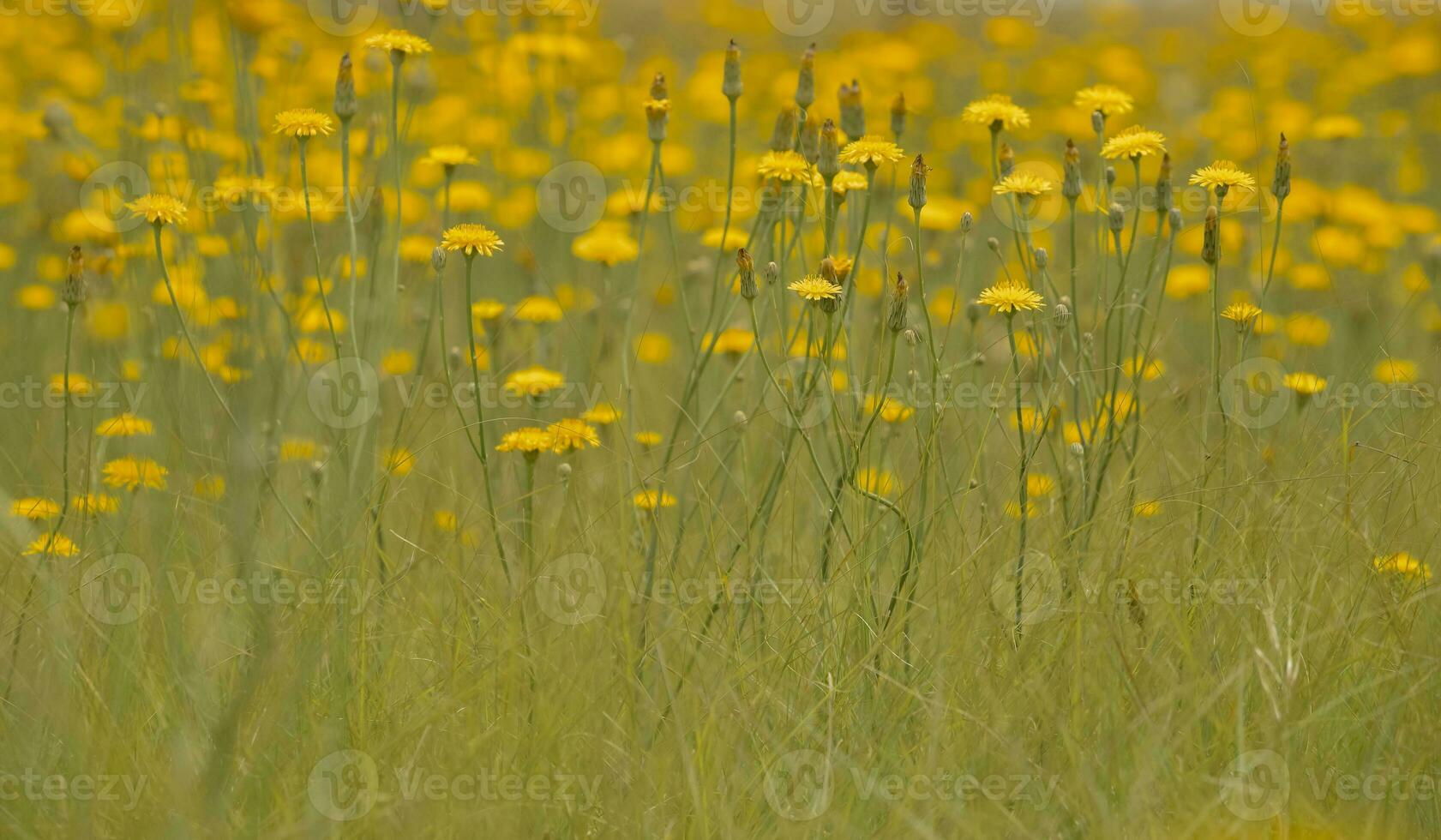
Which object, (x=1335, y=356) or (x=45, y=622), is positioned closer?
(x=45, y=622)

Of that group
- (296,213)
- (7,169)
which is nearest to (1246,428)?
(296,213)

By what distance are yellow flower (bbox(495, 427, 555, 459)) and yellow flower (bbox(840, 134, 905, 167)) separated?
0.70m

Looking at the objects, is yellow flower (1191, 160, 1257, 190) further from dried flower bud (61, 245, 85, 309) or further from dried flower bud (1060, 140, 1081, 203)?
dried flower bud (61, 245, 85, 309)

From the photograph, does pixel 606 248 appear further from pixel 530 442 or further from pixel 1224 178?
pixel 1224 178

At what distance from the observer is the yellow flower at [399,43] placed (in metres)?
2.40

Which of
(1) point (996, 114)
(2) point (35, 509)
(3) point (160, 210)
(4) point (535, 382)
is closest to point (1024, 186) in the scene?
(1) point (996, 114)

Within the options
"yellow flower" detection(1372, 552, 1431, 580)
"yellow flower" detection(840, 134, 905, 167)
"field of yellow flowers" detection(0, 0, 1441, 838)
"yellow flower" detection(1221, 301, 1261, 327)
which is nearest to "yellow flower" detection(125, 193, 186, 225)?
"field of yellow flowers" detection(0, 0, 1441, 838)

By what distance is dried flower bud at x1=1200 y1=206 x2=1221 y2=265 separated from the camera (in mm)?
2305

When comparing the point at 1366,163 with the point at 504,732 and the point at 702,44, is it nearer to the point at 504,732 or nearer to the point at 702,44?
the point at 702,44

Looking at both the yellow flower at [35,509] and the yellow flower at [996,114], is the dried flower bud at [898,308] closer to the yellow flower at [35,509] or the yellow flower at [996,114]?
the yellow flower at [996,114]

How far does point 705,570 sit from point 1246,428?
3.38 ft

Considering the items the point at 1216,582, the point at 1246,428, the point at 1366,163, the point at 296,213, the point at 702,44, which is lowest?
the point at 1216,582

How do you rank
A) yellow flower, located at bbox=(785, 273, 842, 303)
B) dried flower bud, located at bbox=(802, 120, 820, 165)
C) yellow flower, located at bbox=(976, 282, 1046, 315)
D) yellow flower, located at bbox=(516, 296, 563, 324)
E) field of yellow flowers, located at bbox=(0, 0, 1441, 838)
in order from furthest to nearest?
1. yellow flower, located at bbox=(516, 296, 563, 324)
2. dried flower bud, located at bbox=(802, 120, 820, 165)
3. yellow flower, located at bbox=(976, 282, 1046, 315)
4. yellow flower, located at bbox=(785, 273, 842, 303)
5. field of yellow flowers, located at bbox=(0, 0, 1441, 838)

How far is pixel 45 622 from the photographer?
2.04m
